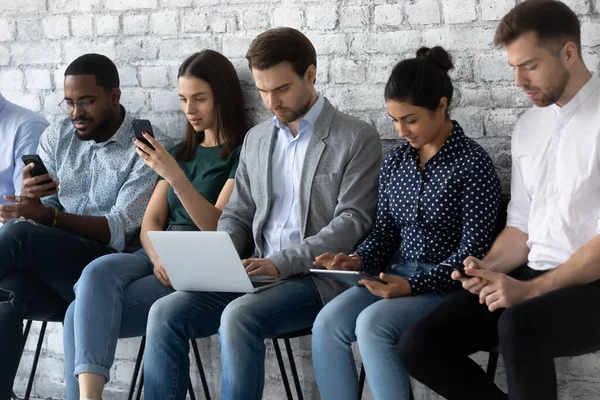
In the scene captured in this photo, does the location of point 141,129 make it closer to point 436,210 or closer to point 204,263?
point 204,263

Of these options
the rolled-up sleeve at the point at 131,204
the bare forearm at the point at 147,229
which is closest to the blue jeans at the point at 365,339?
the bare forearm at the point at 147,229

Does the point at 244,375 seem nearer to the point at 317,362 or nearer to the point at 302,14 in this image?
the point at 317,362

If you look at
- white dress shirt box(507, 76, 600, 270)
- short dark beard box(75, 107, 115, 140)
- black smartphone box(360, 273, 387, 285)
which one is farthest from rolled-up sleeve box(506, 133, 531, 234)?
short dark beard box(75, 107, 115, 140)

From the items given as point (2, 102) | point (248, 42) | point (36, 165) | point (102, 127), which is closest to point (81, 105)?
point (102, 127)

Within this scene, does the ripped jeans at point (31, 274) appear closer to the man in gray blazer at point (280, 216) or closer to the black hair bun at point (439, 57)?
the man in gray blazer at point (280, 216)

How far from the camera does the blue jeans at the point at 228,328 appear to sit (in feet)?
8.57

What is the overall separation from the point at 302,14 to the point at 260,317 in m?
→ 1.12

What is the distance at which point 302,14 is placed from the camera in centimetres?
321

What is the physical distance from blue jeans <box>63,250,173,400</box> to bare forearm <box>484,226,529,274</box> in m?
1.06

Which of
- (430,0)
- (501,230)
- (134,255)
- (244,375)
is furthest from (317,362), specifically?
(430,0)

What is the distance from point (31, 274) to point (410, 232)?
1.29 metres

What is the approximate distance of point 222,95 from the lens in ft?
10.7

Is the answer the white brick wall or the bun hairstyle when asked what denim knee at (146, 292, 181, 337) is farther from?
the bun hairstyle

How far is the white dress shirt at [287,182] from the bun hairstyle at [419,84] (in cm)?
37
